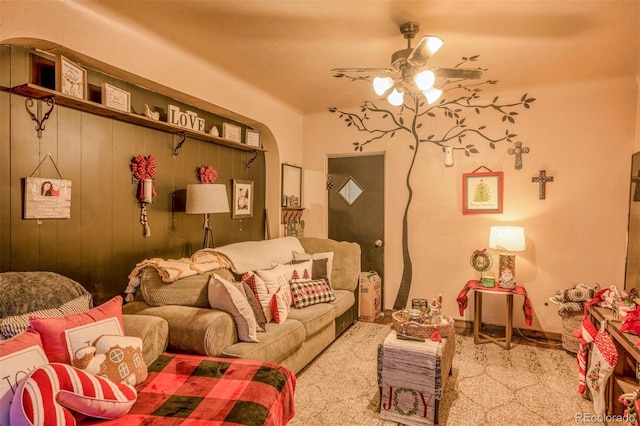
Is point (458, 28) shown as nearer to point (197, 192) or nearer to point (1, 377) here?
point (197, 192)

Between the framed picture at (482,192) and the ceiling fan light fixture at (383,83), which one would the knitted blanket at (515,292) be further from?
the ceiling fan light fixture at (383,83)

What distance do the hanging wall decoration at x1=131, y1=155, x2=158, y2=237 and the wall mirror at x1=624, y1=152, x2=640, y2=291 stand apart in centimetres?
424

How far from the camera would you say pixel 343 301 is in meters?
3.72

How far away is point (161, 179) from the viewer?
312cm

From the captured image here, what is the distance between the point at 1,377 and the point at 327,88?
343cm

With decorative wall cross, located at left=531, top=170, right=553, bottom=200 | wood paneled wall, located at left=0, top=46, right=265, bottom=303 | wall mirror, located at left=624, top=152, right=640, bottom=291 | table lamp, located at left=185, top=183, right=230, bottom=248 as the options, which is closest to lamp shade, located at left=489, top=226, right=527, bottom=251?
decorative wall cross, located at left=531, top=170, right=553, bottom=200

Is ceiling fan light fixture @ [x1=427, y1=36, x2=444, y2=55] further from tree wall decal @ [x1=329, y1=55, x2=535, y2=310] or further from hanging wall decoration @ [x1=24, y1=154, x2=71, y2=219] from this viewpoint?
hanging wall decoration @ [x1=24, y1=154, x2=71, y2=219]

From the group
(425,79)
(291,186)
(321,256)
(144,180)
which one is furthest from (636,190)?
(144,180)

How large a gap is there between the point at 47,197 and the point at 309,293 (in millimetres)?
2079

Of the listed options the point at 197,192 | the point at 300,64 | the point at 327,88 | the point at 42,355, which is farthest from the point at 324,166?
the point at 42,355

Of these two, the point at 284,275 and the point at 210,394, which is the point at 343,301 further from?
the point at 210,394

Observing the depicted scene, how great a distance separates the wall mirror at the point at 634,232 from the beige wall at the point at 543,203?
0.20 ft

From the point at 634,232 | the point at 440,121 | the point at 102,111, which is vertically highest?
the point at 440,121

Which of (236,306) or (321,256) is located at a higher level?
(321,256)
